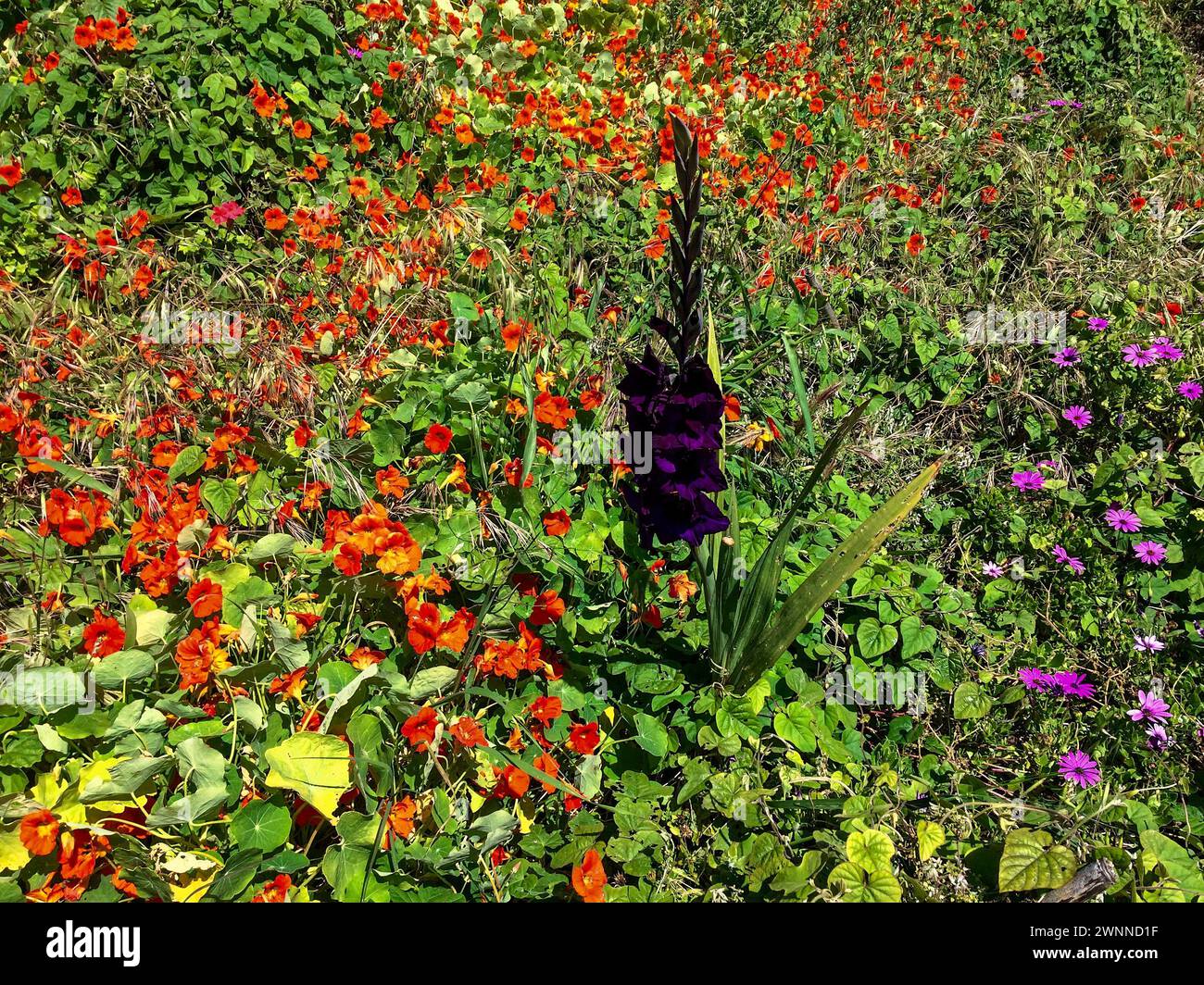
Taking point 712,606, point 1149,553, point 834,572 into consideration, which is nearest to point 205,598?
point 712,606

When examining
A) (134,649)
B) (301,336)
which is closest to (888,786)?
(134,649)

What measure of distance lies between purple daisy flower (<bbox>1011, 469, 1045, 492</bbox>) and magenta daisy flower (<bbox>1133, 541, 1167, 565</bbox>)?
36cm

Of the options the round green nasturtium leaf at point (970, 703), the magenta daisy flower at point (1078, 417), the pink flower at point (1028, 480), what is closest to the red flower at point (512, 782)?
the round green nasturtium leaf at point (970, 703)

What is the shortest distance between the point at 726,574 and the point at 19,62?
13.0 ft

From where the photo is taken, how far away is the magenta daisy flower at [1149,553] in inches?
97.2

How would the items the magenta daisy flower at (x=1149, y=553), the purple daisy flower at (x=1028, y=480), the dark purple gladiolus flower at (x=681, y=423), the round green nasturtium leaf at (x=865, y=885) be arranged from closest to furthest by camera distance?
the dark purple gladiolus flower at (x=681, y=423) → the round green nasturtium leaf at (x=865, y=885) → the magenta daisy flower at (x=1149, y=553) → the purple daisy flower at (x=1028, y=480)

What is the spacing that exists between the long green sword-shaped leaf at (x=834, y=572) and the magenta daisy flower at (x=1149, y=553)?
1.14 metres

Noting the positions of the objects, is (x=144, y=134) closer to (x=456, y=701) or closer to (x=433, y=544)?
(x=433, y=544)

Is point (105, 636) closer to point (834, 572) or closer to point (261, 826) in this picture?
point (261, 826)

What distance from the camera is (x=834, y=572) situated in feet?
5.67

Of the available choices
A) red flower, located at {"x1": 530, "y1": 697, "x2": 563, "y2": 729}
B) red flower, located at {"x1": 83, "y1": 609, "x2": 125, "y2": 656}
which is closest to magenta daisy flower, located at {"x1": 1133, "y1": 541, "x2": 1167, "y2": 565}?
red flower, located at {"x1": 530, "y1": 697, "x2": 563, "y2": 729}

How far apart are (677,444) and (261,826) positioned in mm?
1189

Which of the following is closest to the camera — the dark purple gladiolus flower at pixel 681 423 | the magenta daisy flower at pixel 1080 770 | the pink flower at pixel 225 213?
the dark purple gladiolus flower at pixel 681 423

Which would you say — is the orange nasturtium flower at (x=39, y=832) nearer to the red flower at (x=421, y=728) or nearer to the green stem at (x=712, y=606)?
the red flower at (x=421, y=728)
